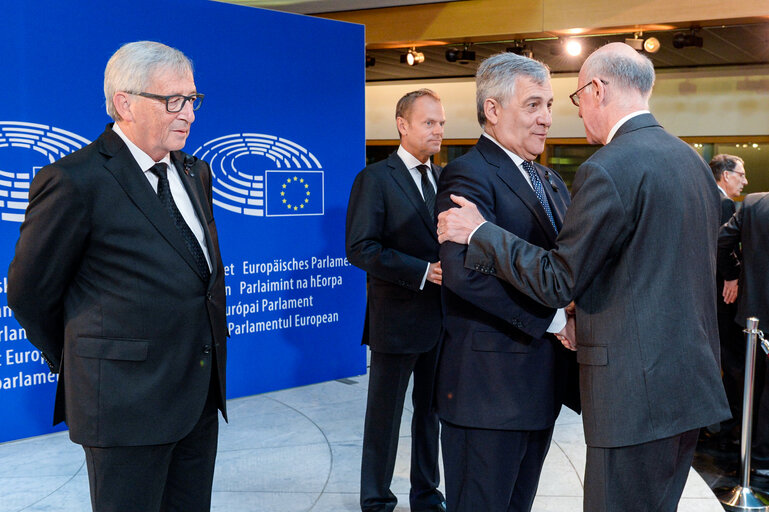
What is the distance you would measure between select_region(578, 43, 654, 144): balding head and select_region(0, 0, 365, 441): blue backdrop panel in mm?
3347

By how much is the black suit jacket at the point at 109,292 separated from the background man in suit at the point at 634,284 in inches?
34.7

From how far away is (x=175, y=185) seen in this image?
2.30 meters

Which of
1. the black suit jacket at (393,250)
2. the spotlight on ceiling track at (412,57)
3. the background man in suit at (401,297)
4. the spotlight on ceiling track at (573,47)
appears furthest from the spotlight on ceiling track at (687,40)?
the black suit jacket at (393,250)

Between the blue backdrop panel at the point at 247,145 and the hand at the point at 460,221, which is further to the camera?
the blue backdrop panel at the point at 247,145

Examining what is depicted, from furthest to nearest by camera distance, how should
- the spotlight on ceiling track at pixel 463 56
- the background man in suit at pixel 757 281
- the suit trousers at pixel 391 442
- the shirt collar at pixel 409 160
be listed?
the spotlight on ceiling track at pixel 463 56, the background man in suit at pixel 757 281, the shirt collar at pixel 409 160, the suit trousers at pixel 391 442

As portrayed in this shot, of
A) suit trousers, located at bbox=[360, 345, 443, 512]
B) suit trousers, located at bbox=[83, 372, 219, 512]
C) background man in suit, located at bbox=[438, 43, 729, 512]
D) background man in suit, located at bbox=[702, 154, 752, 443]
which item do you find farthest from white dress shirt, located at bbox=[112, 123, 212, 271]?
background man in suit, located at bbox=[702, 154, 752, 443]

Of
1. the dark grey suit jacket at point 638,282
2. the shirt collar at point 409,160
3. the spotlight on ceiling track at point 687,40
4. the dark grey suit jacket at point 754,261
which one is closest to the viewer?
the dark grey suit jacket at point 638,282

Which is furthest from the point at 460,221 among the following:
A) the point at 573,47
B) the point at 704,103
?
the point at 704,103

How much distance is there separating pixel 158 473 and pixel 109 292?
0.54m

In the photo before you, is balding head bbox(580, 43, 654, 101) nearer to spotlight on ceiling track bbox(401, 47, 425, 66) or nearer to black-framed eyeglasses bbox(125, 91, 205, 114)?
black-framed eyeglasses bbox(125, 91, 205, 114)

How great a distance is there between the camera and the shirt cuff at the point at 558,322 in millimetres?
2180

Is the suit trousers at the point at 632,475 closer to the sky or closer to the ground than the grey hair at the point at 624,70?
closer to the ground

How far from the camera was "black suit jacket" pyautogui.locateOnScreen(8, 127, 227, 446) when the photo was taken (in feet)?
6.52

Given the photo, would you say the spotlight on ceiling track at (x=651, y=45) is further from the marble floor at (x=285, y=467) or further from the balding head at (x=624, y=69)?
the balding head at (x=624, y=69)
